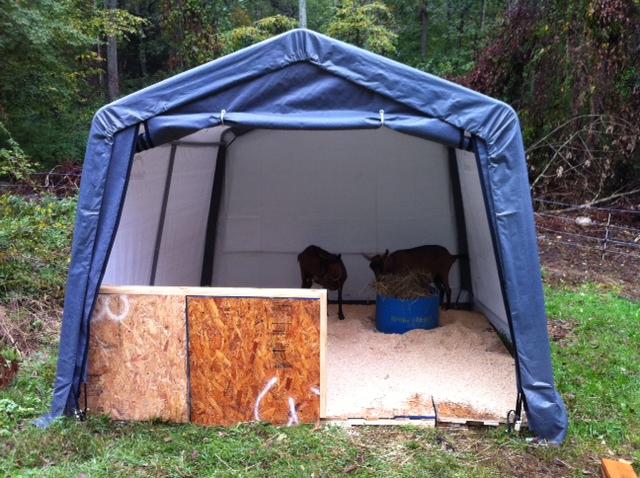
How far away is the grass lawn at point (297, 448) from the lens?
130 inches

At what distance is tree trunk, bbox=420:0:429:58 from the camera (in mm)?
21281

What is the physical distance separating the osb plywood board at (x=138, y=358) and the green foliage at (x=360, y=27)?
1438 cm

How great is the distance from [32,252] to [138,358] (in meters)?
3.29

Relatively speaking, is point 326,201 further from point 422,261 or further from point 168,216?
point 168,216

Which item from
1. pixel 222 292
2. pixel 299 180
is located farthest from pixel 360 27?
pixel 222 292

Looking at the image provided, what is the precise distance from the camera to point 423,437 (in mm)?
3646

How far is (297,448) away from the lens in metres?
3.48

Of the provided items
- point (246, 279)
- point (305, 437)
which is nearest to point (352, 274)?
point (246, 279)

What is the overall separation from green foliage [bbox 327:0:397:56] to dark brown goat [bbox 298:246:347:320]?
12.0 meters

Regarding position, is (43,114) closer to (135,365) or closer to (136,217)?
(136,217)

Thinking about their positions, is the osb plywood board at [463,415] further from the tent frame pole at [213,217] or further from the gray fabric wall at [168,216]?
the tent frame pole at [213,217]

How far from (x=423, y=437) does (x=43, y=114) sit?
13.7 meters

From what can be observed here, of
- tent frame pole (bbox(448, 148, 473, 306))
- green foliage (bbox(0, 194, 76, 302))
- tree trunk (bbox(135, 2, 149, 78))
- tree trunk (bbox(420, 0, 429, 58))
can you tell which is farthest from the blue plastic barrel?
tree trunk (bbox(135, 2, 149, 78))

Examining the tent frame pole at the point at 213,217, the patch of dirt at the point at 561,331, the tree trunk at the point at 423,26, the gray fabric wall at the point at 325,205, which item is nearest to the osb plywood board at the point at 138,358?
the gray fabric wall at the point at 325,205
